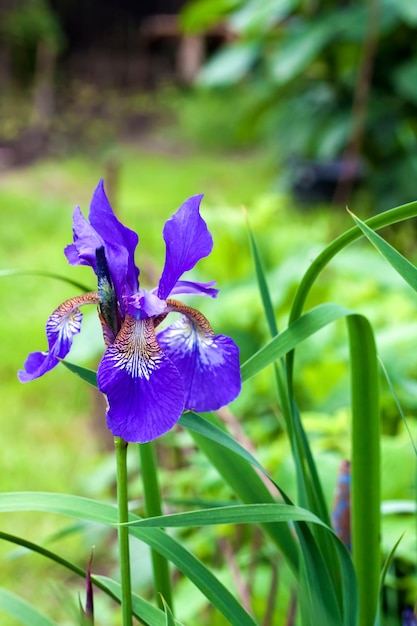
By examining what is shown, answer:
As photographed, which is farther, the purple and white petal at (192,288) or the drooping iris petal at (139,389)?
the purple and white petal at (192,288)

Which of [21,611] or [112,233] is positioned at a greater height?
[112,233]

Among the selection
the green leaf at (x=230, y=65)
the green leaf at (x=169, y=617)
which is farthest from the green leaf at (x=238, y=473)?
the green leaf at (x=230, y=65)

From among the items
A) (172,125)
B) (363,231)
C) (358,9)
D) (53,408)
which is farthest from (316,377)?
(172,125)

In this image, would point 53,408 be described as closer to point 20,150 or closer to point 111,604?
point 111,604

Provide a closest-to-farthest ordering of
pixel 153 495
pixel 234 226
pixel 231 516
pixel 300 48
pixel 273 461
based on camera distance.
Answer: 1. pixel 231 516
2. pixel 153 495
3. pixel 273 461
4. pixel 234 226
5. pixel 300 48

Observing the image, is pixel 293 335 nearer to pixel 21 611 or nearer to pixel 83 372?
pixel 83 372

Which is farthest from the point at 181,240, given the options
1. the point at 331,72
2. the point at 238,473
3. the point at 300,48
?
the point at 331,72

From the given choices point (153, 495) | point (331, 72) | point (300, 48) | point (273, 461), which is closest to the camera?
point (153, 495)

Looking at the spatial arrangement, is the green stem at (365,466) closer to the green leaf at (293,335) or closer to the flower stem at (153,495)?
the green leaf at (293,335)
